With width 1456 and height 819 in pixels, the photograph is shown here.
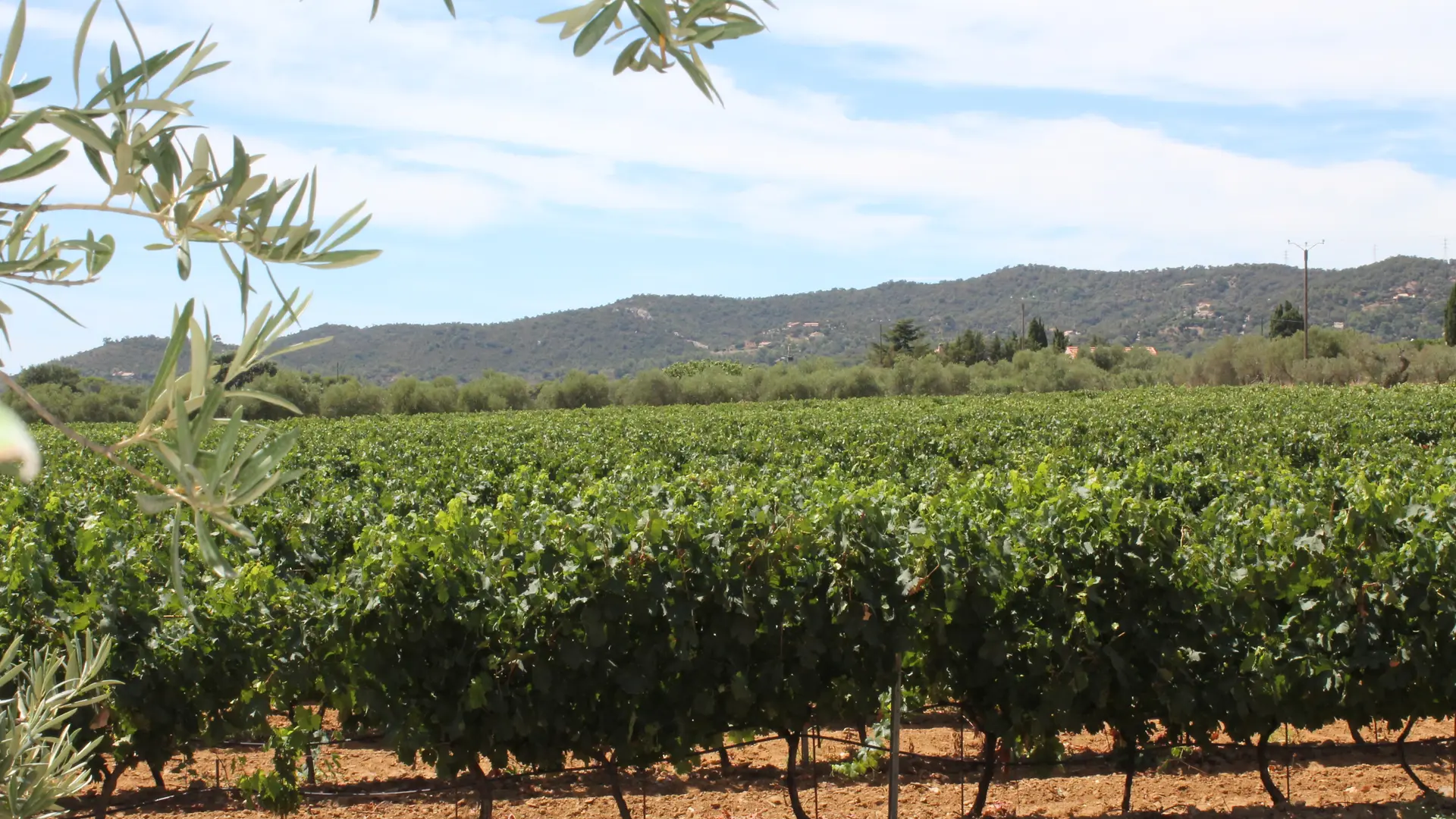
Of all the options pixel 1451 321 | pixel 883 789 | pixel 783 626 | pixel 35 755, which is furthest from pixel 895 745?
pixel 1451 321

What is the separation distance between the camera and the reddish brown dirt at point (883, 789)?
18.2 ft

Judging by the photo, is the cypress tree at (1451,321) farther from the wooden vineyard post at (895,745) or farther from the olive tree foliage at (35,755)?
the olive tree foliage at (35,755)

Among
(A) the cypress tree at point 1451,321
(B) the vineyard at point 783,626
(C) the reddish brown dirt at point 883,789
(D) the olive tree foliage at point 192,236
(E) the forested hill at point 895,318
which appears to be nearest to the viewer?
(D) the olive tree foliage at point 192,236

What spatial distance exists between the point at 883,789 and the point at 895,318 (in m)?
135

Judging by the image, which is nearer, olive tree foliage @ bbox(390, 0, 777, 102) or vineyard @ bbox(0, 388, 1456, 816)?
olive tree foliage @ bbox(390, 0, 777, 102)

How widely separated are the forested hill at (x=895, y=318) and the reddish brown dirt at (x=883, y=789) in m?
95.2

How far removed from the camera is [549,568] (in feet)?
15.2

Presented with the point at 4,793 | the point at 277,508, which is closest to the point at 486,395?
the point at 277,508

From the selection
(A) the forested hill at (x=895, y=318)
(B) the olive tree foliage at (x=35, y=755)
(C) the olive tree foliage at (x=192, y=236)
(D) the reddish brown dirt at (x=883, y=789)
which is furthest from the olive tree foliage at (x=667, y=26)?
(A) the forested hill at (x=895, y=318)

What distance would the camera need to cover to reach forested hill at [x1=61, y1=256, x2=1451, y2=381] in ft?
372

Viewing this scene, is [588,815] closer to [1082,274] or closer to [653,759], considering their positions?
[653,759]

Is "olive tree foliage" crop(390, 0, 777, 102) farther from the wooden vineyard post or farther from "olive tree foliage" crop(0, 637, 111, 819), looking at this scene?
the wooden vineyard post

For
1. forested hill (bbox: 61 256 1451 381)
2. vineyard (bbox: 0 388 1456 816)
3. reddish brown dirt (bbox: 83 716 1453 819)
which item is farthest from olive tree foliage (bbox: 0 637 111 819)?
forested hill (bbox: 61 256 1451 381)

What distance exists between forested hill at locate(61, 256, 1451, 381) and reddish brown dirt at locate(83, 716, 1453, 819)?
312ft
